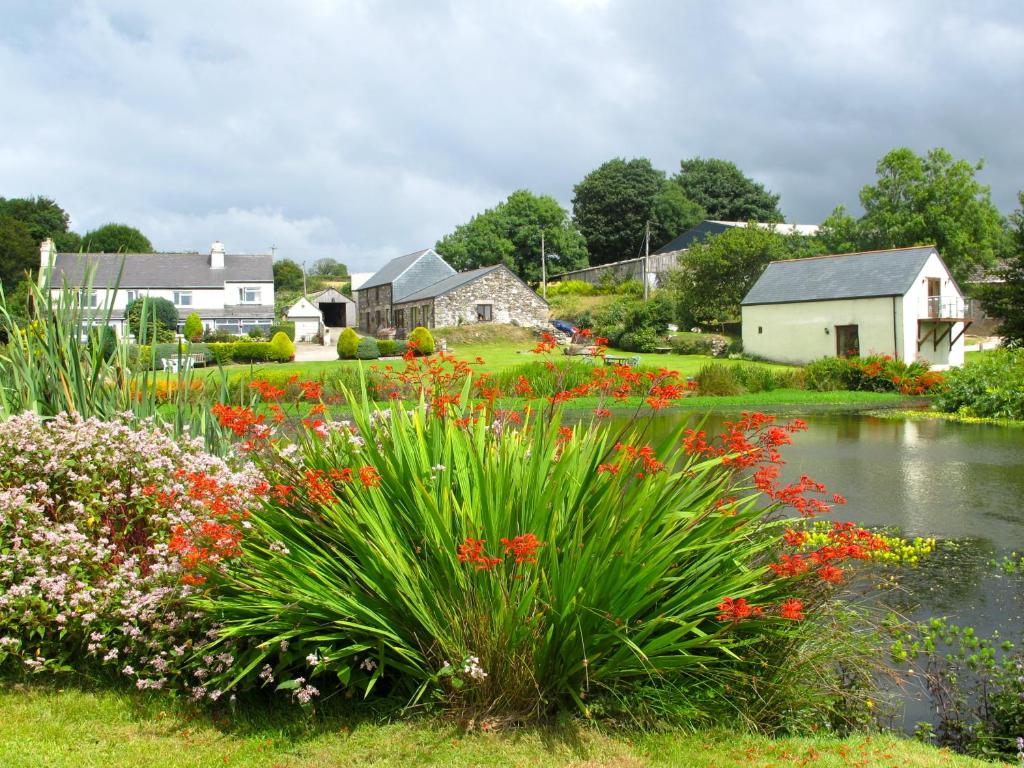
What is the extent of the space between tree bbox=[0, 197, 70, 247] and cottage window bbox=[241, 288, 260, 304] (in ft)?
85.6

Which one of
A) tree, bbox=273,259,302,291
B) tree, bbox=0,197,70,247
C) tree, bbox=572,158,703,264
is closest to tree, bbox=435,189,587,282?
tree, bbox=572,158,703,264

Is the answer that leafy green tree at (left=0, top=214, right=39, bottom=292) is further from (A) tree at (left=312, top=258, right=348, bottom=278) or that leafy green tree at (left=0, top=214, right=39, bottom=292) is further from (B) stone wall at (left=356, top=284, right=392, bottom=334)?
(A) tree at (left=312, top=258, right=348, bottom=278)

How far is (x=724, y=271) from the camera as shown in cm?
4522

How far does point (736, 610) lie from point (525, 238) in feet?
222

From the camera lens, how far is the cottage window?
57.8 m

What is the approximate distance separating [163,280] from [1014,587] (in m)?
56.8

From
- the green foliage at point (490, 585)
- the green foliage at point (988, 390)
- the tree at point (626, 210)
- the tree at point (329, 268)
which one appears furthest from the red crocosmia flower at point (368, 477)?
the tree at point (329, 268)

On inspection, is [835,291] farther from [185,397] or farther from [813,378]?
[185,397]

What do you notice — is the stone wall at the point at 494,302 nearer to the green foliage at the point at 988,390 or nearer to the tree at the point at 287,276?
the green foliage at the point at 988,390

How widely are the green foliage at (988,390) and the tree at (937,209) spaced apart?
2401cm

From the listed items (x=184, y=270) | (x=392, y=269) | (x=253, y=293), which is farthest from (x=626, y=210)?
(x=184, y=270)

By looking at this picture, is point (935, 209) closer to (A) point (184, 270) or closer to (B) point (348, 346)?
(B) point (348, 346)

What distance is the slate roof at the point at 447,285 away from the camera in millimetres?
50125

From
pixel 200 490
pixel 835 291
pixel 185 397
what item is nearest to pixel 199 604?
pixel 200 490
